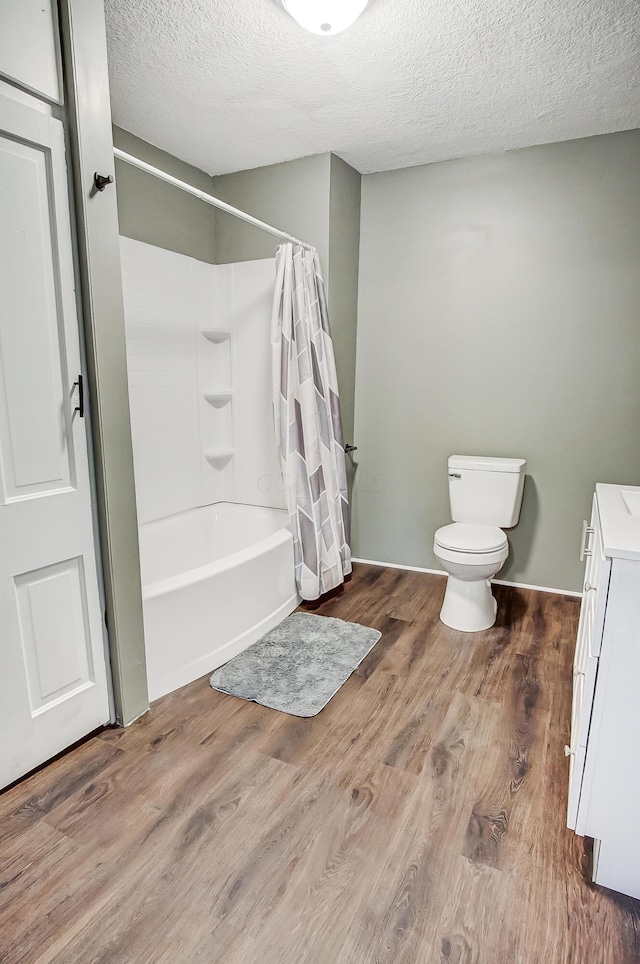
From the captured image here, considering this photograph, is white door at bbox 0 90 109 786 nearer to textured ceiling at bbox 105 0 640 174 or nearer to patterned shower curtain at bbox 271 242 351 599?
textured ceiling at bbox 105 0 640 174

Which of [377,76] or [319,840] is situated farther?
[377,76]

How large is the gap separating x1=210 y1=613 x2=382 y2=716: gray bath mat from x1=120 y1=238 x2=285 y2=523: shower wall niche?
0.86 m

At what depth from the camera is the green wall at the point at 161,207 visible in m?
2.49

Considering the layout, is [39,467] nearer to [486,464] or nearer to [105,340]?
[105,340]

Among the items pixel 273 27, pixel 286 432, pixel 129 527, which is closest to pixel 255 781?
pixel 129 527

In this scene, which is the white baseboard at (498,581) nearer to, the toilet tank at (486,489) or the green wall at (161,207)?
the toilet tank at (486,489)

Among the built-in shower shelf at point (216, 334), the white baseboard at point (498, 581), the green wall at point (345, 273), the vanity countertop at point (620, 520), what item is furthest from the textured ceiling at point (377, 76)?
the white baseboard at point (498, 581)

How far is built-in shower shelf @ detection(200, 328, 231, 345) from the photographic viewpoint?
3.02m

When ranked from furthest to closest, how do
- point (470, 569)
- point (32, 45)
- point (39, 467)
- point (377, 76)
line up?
point (470, 569), point (377, 76), point (39, 467), point (32, 45)

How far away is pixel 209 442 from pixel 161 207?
1286 mm

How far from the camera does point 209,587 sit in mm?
2123

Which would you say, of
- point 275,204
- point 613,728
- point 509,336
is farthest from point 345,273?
point 613,728

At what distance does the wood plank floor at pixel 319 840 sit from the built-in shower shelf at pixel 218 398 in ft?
5.51

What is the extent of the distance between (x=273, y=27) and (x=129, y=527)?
174 centimetres
